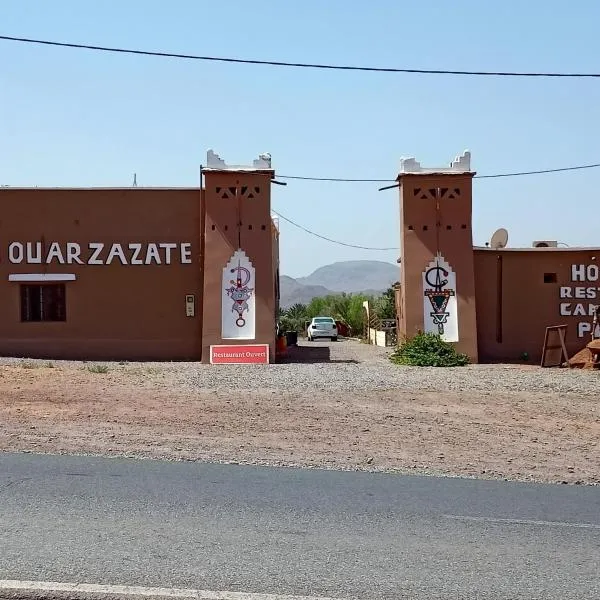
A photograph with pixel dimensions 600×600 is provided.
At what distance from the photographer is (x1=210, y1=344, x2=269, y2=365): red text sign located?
24938 mm

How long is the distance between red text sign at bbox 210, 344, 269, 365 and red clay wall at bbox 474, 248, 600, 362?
6.88 meters

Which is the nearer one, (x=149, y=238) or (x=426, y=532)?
(x=426, y=532)

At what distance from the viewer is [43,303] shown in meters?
26.2

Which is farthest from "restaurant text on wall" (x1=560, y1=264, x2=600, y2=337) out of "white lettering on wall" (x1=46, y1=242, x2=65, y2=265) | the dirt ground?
"white lettering on wall" (x1=46, y1=242, x2=65, y2=265)

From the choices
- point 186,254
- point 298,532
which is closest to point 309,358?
point 186,254

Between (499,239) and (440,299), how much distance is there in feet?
14.6

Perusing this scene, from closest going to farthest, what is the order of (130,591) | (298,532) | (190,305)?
1. (130,591)
2. (298,532)
3. (190,305)

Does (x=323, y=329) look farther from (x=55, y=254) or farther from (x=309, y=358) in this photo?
(x=55, y=254)

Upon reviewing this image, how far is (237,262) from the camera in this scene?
999 inches

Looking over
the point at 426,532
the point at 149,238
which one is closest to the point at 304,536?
the point at 426,532

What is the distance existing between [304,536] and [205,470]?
285 centimetres

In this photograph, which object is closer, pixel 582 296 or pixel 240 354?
pixel 240 354

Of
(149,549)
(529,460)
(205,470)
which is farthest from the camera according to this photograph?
(529,460)

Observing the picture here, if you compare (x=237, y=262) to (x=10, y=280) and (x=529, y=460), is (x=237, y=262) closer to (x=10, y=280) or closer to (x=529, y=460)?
(x=10, y=280)
